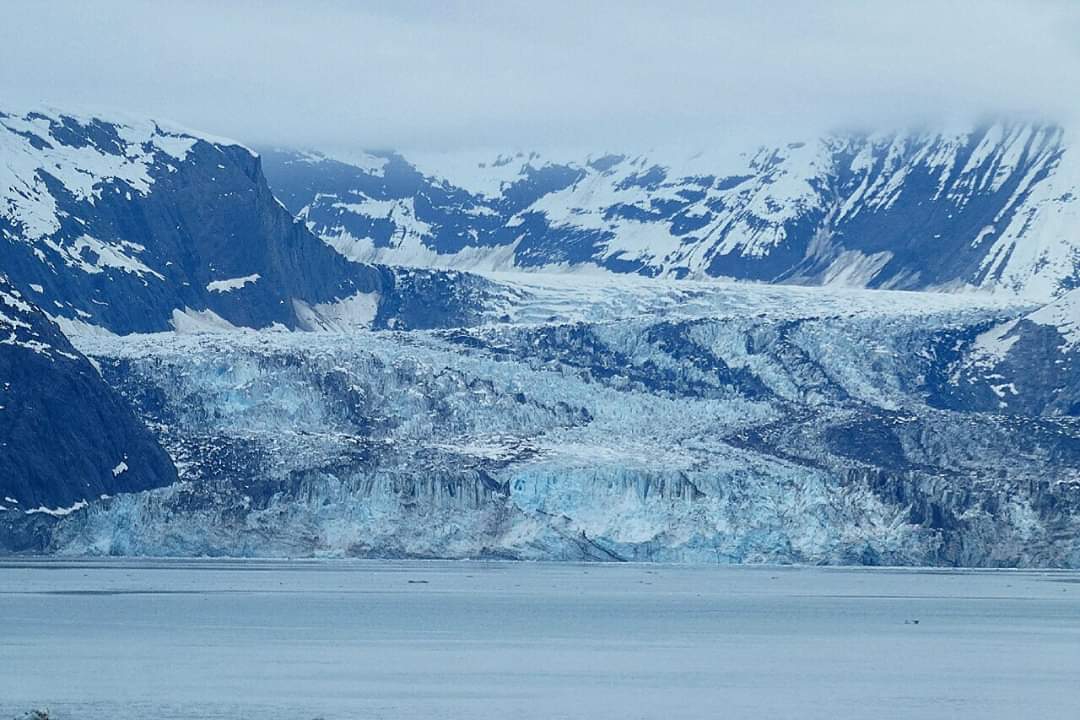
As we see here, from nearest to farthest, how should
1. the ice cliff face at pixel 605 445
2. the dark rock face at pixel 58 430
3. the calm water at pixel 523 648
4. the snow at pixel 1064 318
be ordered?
the calm water at pixel 523 648, the ice cliff face at pixel 605 445, the dark rock face at pixel 58 430, the snow at pixel 1064 318

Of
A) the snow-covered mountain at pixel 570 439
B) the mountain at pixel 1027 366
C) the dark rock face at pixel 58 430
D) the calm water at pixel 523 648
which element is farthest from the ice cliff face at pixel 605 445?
the dark rock face at pixel 58 430

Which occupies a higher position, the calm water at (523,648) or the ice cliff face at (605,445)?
the calm water at (523,648)

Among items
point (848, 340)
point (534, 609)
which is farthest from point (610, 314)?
point (534, 609)

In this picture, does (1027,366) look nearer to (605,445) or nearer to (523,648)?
(605,445)

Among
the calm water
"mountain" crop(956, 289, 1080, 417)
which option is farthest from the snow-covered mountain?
the calm water

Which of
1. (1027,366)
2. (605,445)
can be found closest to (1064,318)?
(1027,366)

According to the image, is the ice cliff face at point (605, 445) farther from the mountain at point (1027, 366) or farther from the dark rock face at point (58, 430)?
the dark rock face at point (58, 430)
